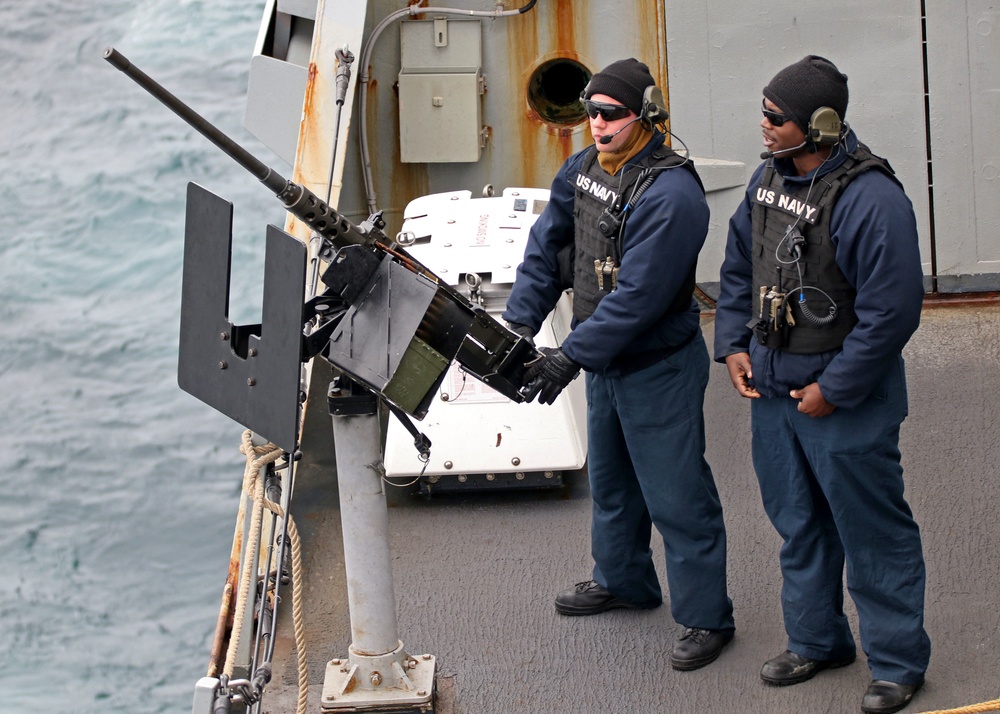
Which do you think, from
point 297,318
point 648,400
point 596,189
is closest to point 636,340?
point 648,400

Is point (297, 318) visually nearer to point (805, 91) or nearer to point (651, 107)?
point (651, 107)

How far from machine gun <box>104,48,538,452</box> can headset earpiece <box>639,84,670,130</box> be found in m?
0.76

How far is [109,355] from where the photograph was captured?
11.8 metres

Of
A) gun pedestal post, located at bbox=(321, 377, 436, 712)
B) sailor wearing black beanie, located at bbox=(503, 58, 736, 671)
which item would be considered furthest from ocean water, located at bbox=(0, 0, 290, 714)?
sailor wearing black beanie, located at bbox=(503, 58, 736, 671)

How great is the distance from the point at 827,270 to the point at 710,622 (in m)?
→ 1.10

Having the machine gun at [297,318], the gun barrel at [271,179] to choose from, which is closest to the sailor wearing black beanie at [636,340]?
the machine gun at [297,318]

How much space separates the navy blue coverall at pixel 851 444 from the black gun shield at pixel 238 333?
1.29 metres

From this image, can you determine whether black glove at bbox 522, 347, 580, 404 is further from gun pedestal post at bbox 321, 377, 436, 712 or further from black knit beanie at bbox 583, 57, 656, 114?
black knit beanie at bbox 583, 57, 656, 114

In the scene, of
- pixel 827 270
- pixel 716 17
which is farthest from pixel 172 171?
pixel 827 270

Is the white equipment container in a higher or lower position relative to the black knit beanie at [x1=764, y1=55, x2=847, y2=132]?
lower

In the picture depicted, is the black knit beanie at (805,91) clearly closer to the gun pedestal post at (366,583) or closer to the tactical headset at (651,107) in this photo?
the tactical headset at (651,107)

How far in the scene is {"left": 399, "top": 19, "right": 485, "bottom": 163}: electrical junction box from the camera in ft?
19.0

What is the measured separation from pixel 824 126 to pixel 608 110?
588 millimetres

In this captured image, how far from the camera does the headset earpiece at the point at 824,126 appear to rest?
2.90m
